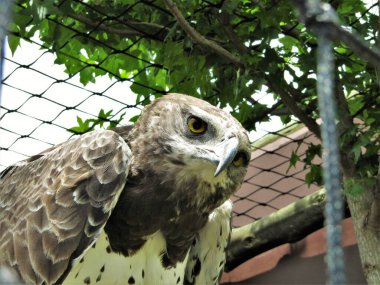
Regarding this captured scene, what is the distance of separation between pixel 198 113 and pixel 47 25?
1228mm

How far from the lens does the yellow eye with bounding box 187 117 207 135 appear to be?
3826mm

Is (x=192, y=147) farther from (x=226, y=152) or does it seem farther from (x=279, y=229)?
(x=279, y=229)

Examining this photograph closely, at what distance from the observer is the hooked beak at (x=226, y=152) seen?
3508 mm

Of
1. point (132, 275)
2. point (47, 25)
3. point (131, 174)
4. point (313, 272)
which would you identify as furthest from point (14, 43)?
point (313, 272)

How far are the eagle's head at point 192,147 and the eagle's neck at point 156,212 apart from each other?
0.04 ft

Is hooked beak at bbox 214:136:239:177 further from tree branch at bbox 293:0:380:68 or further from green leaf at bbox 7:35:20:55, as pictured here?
tree branch at bbox 293:0:380:68

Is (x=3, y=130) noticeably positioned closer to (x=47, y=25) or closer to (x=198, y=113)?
(x=47, y=25)

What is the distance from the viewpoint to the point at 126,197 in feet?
12.8

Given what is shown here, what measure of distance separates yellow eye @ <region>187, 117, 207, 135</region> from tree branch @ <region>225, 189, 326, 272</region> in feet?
4.89

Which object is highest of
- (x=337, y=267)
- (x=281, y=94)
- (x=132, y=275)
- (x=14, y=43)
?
(x=14, y=43)

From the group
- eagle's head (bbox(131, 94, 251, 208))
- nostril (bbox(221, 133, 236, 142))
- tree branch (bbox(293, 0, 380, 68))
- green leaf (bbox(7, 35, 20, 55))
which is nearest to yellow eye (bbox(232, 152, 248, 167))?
eagle's head (bbox(131, 94, 251, 208))

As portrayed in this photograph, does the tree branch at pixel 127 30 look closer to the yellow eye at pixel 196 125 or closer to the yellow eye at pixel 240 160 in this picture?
the yellow eye at pixel 196 125

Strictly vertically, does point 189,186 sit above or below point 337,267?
above

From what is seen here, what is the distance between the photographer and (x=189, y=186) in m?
3.88
